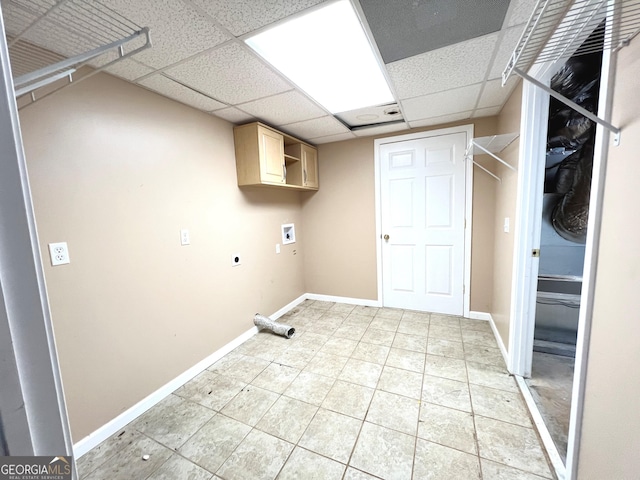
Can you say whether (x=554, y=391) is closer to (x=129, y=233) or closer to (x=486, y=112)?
(x=486, y=112)

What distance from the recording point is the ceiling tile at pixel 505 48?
4.32 feet

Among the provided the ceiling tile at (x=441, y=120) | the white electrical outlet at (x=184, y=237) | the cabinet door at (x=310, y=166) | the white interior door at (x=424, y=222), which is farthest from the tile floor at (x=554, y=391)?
the cabinet door at (x=310, y=166)

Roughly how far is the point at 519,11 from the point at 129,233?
8.17 ft

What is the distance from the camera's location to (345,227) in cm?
345

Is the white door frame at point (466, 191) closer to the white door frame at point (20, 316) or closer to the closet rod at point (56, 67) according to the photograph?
the closet rod at point (56, 67)

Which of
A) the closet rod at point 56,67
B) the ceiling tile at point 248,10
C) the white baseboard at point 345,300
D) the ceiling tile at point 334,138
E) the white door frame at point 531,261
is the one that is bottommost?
the white baseboard at point 345,300

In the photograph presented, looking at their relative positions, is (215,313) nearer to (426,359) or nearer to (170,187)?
(170,187)

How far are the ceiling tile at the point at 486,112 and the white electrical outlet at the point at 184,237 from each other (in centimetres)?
290

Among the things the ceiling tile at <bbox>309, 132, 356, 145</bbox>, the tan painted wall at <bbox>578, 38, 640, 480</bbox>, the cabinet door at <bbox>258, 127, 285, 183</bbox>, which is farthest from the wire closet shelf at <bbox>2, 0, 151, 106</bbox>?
the ceiling tile at <bbox>309, 132, 356, 145</bbox>

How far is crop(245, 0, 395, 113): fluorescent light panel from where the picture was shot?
128cm

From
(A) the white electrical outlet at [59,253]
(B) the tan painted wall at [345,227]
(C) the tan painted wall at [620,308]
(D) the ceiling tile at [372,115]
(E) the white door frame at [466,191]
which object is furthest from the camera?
(B) the tan painted wall at [345,227]

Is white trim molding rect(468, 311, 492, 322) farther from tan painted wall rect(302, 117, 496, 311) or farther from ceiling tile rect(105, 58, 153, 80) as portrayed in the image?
ceiling tile rect(105, 58, 153, 80)

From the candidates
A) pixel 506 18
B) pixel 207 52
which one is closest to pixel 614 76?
pixel 506 18

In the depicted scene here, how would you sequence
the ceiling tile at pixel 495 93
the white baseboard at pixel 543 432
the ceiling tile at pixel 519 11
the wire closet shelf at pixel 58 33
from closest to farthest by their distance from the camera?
the wire closet shelf at pixel 58 33 < the ceiling tile at pixel 519 11 < the white baseboard at pixel 543 432 < the ceiling tile at pixel 495 93
